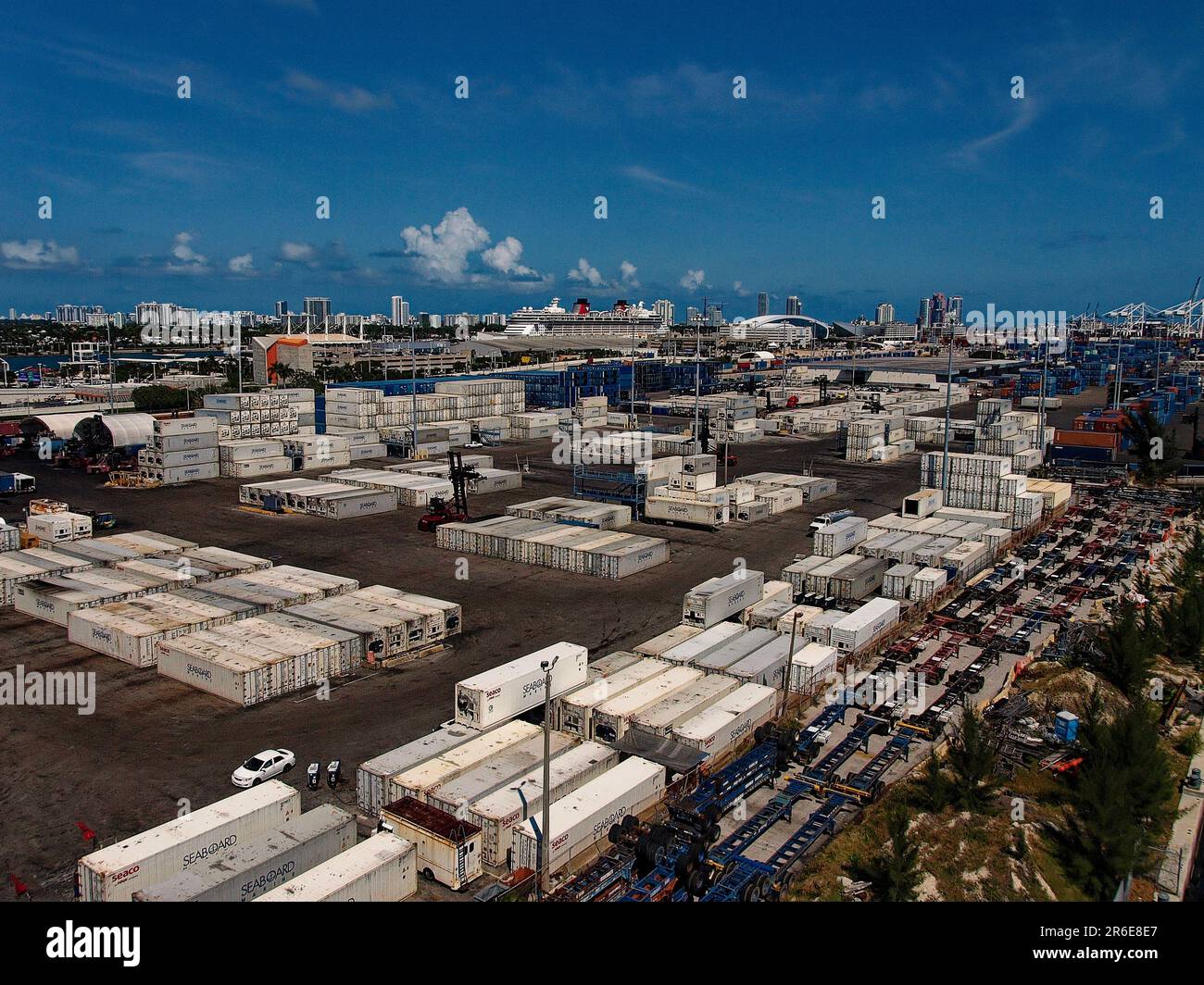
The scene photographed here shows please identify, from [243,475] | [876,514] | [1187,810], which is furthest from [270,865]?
[243,475]

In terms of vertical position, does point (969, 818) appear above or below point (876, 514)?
below

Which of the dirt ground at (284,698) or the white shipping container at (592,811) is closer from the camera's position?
the white shipping container at (592,811)

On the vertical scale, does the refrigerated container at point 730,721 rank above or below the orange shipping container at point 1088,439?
below

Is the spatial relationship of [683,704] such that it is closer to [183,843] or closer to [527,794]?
[527,794]

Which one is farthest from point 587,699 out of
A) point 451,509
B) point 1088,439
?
point 1088,439

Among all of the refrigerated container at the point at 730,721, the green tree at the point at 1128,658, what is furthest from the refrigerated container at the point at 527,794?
the green tree at the point at 1128,658

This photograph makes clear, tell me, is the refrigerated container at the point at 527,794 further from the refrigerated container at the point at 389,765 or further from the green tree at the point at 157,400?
the green tree at the point at 157,400
